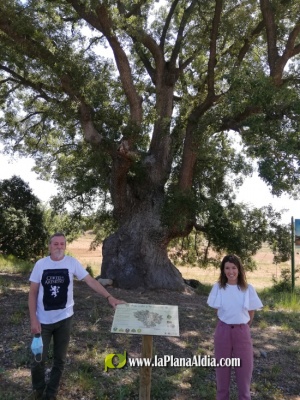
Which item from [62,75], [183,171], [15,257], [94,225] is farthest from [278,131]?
[15,257]

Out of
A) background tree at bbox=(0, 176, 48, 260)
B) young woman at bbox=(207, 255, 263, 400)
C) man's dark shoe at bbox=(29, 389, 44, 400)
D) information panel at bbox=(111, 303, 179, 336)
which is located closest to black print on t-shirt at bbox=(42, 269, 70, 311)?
information panel at bbox=(111, 303, 179, 336)

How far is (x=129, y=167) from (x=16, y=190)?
298 inches

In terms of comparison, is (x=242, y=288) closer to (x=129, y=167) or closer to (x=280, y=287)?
(x=129, y=167)

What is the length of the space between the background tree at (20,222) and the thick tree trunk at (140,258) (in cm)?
581

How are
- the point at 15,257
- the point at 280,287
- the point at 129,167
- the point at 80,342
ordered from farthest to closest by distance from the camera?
the point at 15,257, the point at 280,287, the point at 129,167, the point at 80,342

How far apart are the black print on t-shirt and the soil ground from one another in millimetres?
995

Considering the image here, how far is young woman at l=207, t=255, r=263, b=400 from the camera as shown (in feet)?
14.7

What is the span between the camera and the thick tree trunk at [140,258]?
39.4 feet

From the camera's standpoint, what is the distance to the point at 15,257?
56.5ft

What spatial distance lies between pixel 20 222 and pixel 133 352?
12207 mm

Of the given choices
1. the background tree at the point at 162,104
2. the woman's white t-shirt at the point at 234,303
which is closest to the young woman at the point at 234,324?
the woman's white t-shirt at the point at 234,303

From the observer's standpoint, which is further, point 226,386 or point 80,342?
point 80,342

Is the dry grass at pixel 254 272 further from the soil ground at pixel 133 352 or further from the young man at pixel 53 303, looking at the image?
the young man at pixel 53 303

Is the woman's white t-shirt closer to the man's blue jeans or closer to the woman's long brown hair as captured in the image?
the woman's long brown hair
